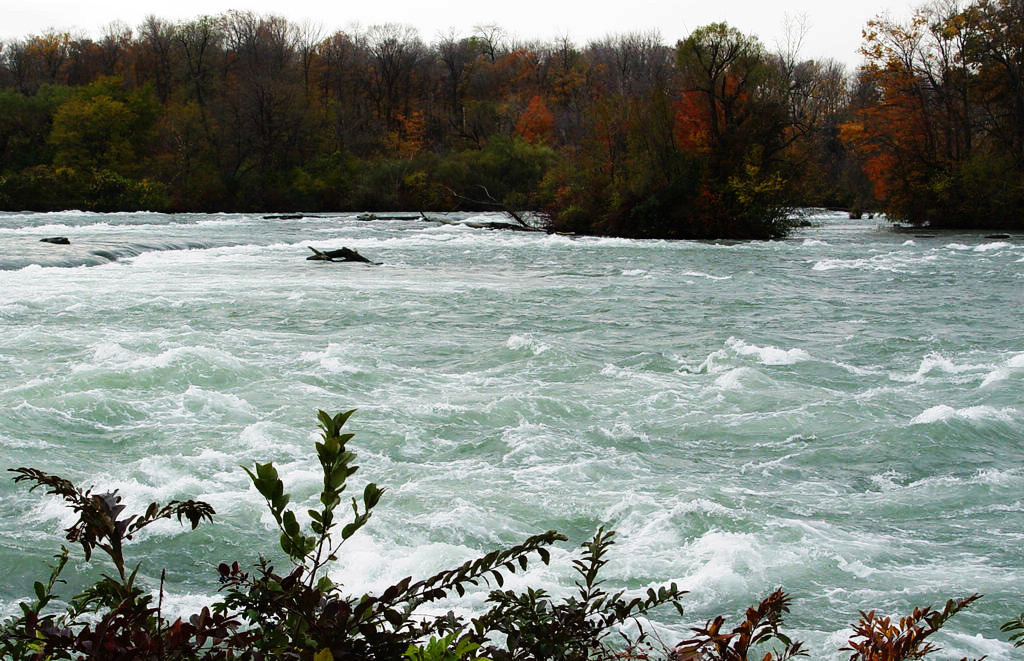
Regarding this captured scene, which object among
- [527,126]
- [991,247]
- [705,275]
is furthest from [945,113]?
[527,126]

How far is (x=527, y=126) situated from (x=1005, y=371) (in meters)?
59.2

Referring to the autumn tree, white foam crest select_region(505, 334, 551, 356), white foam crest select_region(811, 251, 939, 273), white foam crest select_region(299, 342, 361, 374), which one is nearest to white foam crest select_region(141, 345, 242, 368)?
white foam crest select_region(299, 342, 361, 374)

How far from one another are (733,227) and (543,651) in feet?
108

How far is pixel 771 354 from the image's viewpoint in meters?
11.2

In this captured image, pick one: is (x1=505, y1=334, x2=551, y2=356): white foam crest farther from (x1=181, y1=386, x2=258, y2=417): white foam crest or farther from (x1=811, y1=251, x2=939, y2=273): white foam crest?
(x1=811, y1=251, x2=939, y2=273): white foam crest

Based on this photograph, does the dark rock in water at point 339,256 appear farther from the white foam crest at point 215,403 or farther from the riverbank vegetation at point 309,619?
the riverbank vegetation at point 309,619

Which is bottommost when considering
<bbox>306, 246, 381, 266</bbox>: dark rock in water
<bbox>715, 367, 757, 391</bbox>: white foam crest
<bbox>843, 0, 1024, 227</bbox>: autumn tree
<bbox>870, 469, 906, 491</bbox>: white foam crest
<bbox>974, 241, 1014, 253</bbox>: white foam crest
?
<bbox>870, 469, 906, 491</bbox>: white foam crest

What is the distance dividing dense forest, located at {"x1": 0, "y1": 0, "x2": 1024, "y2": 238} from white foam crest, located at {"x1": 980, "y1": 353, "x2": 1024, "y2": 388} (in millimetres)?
22850

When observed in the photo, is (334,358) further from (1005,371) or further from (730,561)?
(1005,371)

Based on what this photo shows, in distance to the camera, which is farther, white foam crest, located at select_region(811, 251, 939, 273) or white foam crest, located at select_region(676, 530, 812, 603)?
white foam crest, located at select_region(811, 251, 939, 273)

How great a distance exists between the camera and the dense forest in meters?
34.3

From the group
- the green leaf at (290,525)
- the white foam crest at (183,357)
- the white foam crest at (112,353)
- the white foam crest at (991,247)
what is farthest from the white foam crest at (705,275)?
the green leaf at (290,525)

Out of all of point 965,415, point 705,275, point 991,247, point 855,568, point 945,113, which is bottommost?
point 855,568

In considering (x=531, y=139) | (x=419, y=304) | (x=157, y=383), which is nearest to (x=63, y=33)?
(x=531, y=139)
